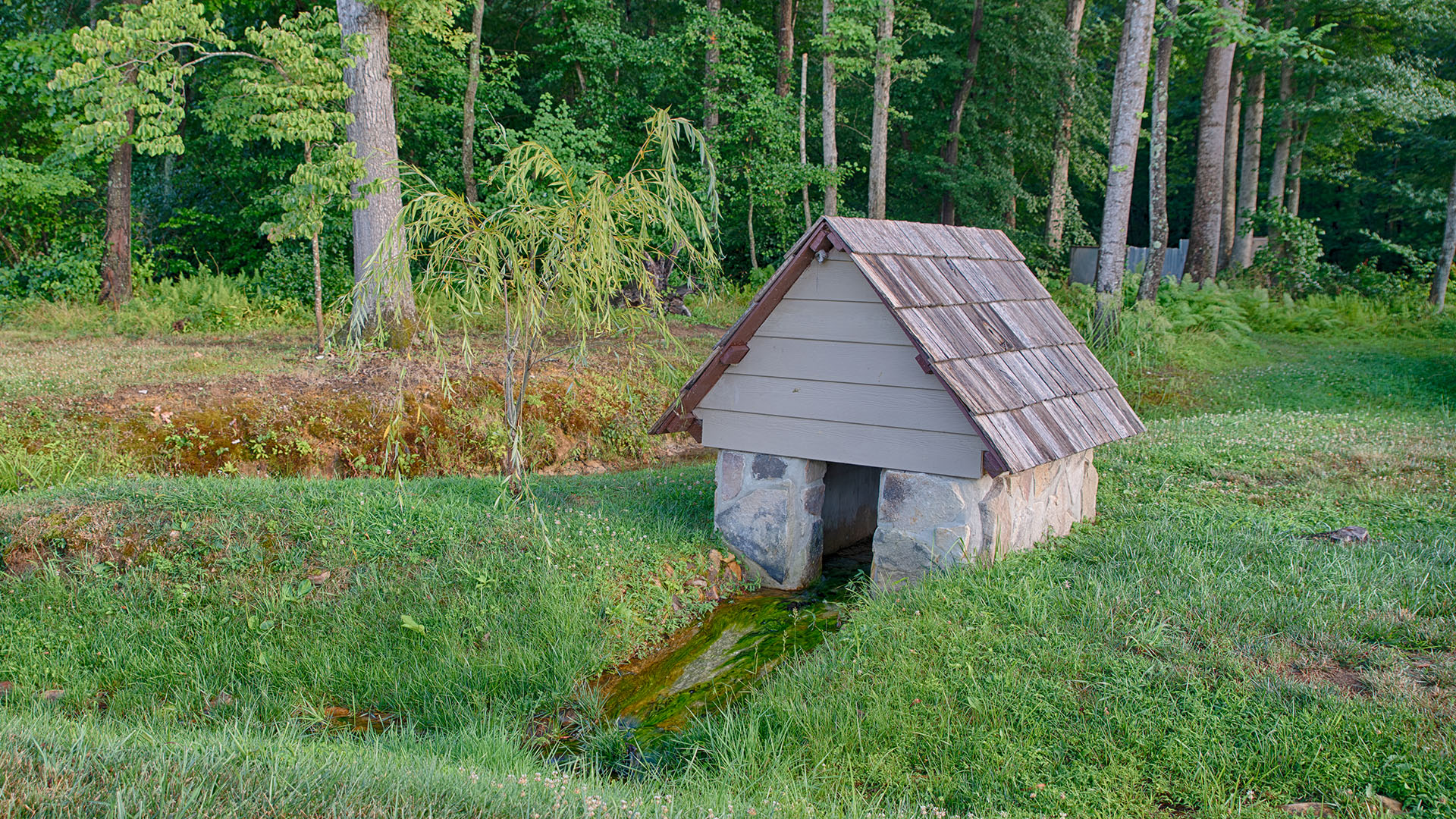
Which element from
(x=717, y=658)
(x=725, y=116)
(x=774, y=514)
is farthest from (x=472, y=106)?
(x=717, y=658)

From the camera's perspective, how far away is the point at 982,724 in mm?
4426

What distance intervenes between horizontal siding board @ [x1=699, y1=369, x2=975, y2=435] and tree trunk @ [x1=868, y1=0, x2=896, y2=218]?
12.3 metres

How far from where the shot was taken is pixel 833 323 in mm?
6500

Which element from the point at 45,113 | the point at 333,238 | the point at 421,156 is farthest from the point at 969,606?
the point at 45,113

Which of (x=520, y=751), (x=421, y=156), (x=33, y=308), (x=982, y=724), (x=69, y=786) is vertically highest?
(x=421, y=156)

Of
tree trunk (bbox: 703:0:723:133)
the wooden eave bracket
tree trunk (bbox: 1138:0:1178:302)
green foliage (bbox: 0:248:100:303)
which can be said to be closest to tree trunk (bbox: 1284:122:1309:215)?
tree trunk (bbox: 1138:0:1178:302)

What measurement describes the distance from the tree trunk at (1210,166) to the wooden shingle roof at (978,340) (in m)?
12.7

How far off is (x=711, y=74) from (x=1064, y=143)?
8755mm

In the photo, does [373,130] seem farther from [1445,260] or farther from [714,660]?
[1445,260]

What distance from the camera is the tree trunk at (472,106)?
1753 centimetres

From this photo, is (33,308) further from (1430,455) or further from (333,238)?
(1430,455)

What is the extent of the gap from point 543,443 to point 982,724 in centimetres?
690

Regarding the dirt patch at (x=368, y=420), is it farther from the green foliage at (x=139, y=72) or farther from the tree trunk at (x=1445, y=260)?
the tree trunk at (x=1445, y=260)

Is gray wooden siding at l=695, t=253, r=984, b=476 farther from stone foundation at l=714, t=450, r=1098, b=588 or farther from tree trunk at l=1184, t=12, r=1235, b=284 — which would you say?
tree trunk at l=1184, t=12, r=1235, b=284
